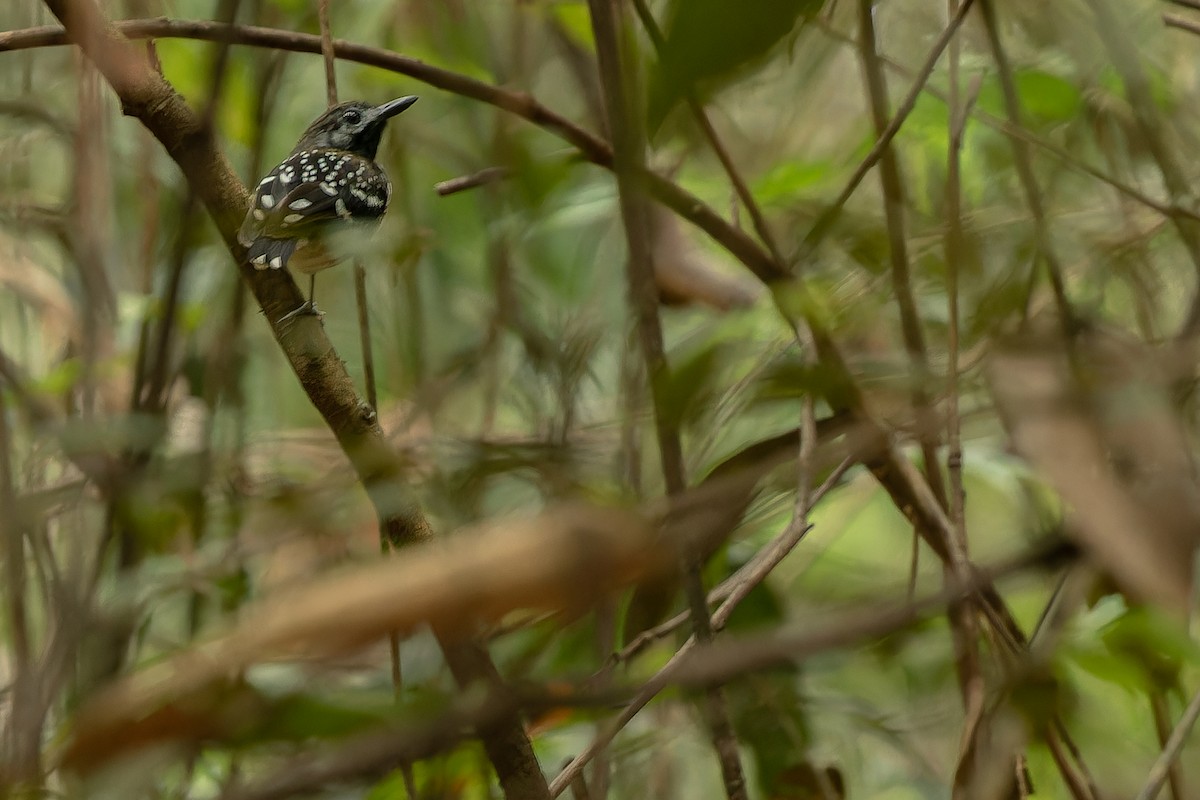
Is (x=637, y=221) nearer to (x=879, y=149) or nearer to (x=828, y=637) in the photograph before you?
(x=828, y=637)

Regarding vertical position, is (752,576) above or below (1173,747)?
above

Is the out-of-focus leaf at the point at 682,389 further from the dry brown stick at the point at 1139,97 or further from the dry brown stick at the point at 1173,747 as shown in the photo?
the dry brown stick at the point at 1139,97

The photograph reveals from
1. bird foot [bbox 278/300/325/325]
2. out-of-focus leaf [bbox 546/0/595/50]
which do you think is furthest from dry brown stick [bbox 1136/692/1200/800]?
out-of-focus leaf [bbox 546/0/595/50]

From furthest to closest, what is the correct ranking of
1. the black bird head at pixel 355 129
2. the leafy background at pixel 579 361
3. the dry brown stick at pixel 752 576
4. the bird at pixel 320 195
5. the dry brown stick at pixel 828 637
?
the black bird head at pixel 355 129, the bird at pixel 320 195, the dry brown stick at pixel 752 576, the leafy background at pixel 579 361, the dry brown stick at pixel 828 637

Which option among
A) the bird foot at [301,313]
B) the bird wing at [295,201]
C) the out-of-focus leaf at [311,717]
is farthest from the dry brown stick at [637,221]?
the bird wing at [295,201]

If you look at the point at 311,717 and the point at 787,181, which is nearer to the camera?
the point at 311,717

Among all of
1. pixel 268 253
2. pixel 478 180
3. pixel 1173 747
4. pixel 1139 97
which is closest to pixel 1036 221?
pixel 1139 97
